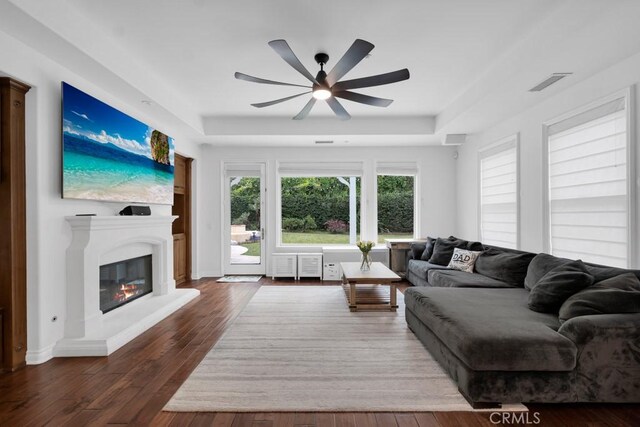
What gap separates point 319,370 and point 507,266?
2520mm

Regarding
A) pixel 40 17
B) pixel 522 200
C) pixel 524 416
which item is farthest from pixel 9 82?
pixel 522 200

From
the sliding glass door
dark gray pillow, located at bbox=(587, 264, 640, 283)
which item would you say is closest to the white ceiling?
dark gray pillow, located at bbox=(587, 264, 640, 283)

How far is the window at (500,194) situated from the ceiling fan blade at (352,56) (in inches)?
118

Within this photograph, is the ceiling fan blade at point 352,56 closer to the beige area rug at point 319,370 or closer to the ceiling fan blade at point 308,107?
the ceiling fan blade at point 308,107

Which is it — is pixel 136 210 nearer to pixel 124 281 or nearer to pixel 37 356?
pixel 124 281

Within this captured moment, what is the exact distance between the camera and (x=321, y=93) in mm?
2967

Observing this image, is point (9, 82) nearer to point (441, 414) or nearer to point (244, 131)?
point (244, 131)

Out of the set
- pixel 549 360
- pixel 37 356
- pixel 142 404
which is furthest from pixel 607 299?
pixel 37 356

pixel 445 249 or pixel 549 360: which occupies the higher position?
pixel 445 249

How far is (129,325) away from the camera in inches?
126

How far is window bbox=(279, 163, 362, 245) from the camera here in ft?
21.0

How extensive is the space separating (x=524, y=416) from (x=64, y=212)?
12.6 ft

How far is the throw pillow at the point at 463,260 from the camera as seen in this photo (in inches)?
172

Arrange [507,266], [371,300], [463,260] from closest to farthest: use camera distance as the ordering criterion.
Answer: [507,266], [371,300], [463,260]
